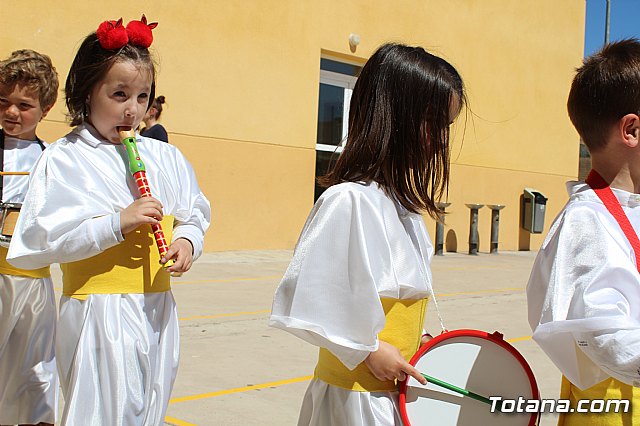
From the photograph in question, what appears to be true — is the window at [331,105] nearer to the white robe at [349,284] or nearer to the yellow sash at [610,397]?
Answer: the white robe at [349,284]

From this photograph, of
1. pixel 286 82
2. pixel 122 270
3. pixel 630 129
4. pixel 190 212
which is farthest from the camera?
pixel 286 82

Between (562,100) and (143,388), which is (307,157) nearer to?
(562,100)

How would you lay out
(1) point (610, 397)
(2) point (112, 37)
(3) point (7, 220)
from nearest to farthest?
(1) point (610, 397) < (2) point (112, 37) < (3) point (7, 220)

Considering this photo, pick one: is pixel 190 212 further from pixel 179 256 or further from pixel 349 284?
pixel 349 284

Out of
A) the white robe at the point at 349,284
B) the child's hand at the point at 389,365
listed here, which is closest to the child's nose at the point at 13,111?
the white robe at the point at 349,284

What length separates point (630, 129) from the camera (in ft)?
7.00

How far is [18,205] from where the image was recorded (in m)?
3.53

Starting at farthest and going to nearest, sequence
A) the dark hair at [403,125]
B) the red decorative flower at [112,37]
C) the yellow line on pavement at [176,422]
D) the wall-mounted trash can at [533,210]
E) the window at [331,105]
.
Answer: the wall-mounted trash can at [533,210] → the window at [331,105] → the yellow line on pavement at [176,422] → the red decorative flower at [112,37] → the dark hair at [403,125]

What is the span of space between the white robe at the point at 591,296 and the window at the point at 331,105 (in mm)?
13375

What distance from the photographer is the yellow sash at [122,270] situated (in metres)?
2.72

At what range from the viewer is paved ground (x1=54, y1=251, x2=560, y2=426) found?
4.61 meters

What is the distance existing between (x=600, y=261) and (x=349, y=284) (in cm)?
65

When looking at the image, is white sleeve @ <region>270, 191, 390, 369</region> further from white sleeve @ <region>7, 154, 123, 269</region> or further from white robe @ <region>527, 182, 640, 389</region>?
white sleeve @ <region>7, 154, 123, 269</region>

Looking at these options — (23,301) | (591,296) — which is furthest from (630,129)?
(23,301)
